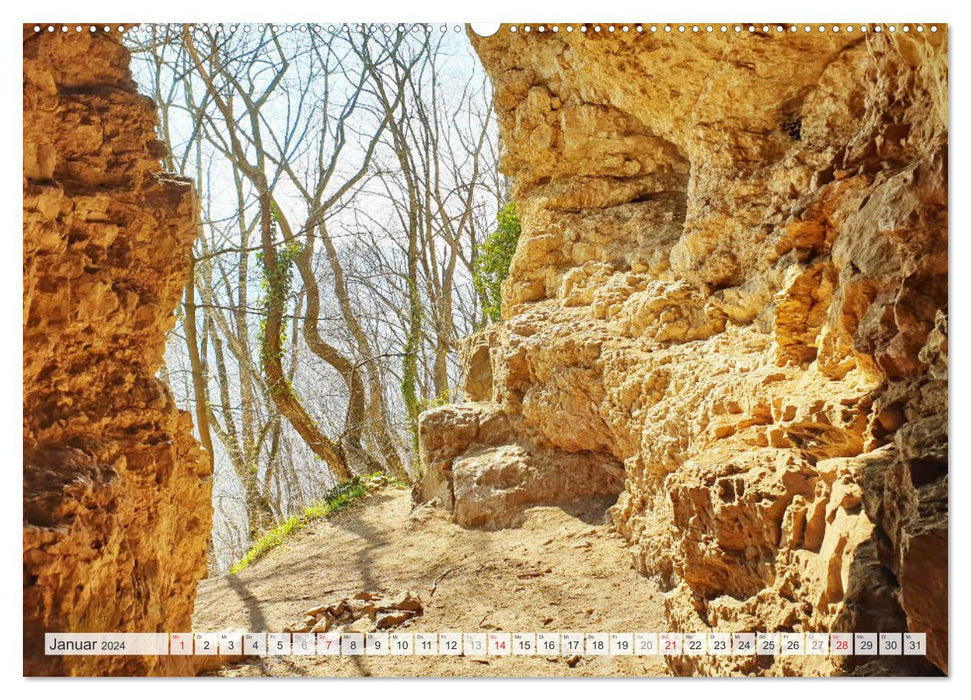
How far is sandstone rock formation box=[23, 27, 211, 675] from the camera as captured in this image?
2.14 meters

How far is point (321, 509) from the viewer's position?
682cm

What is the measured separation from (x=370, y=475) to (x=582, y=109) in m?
3.90

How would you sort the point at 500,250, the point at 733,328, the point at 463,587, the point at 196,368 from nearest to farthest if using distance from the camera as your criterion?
1. the point at 733,328
2. the point at 463,587
3. the point at 500,250
4. the point at 196,368

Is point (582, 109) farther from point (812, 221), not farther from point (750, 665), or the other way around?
point (750, 665)

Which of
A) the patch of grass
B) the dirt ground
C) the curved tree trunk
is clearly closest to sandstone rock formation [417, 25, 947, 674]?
the dirt ground

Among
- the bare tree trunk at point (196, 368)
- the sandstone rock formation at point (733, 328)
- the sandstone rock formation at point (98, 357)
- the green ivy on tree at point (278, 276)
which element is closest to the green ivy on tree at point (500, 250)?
the sandstone rock formation at point (733, 328)

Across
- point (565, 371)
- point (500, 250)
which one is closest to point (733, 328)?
point (565, 371)

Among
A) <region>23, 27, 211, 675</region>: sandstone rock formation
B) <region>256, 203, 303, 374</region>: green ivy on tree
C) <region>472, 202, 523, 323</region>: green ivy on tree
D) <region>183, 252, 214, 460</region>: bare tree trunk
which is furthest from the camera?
<region>256, 203, 303, 374</region>: green ivy on tree

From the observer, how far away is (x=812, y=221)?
2926mm

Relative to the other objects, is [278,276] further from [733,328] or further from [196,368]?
[733,328]

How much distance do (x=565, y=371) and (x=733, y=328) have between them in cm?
129

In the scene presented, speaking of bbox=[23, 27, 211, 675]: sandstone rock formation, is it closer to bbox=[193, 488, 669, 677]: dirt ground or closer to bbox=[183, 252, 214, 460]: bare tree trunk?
bbox=[193, 488, 669, 677]: dirt ground

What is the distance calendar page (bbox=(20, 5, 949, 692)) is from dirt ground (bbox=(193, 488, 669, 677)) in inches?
0.9

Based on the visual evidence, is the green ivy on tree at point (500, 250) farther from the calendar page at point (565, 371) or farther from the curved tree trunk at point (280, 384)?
the curved tree trunk at point (280, 384)
